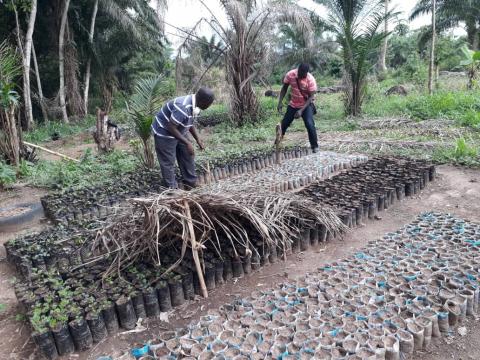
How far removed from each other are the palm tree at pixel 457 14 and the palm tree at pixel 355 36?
11.9 metres

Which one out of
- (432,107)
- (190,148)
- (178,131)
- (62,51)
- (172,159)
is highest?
(62,51)

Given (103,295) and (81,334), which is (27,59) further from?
(81,334)

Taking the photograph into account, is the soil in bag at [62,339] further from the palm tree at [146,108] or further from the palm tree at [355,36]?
the palm tree at [355,36]

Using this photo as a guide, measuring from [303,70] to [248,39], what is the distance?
433 cm

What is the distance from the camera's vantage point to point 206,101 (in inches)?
157

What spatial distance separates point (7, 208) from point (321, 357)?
179 inches

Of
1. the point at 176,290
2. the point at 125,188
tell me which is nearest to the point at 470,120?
the point at 125,188

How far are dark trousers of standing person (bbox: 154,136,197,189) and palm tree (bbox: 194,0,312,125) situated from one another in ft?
18.7

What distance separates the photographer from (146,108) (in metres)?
5.93

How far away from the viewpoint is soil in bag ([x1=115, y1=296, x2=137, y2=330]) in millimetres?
2453

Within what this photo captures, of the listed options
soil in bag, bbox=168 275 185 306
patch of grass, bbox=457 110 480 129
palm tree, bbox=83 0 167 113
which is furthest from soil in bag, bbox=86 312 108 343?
palm tree, bbox=83 0 167 113

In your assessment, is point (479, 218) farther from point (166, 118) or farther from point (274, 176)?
point (166, 118)

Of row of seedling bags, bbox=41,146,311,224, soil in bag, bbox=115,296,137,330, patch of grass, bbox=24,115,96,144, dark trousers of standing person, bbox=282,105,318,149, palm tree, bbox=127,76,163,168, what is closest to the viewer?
soil in bag, bbox=115,296,137,330

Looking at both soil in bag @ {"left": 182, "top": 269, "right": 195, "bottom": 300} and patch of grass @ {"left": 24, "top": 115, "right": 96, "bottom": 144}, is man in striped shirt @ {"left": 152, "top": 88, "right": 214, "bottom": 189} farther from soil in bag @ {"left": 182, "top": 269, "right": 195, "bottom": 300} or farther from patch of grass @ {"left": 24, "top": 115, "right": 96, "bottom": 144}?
patch of grass @ {"left": 24, "top": 115, "right": 96, "bottom": 144}
